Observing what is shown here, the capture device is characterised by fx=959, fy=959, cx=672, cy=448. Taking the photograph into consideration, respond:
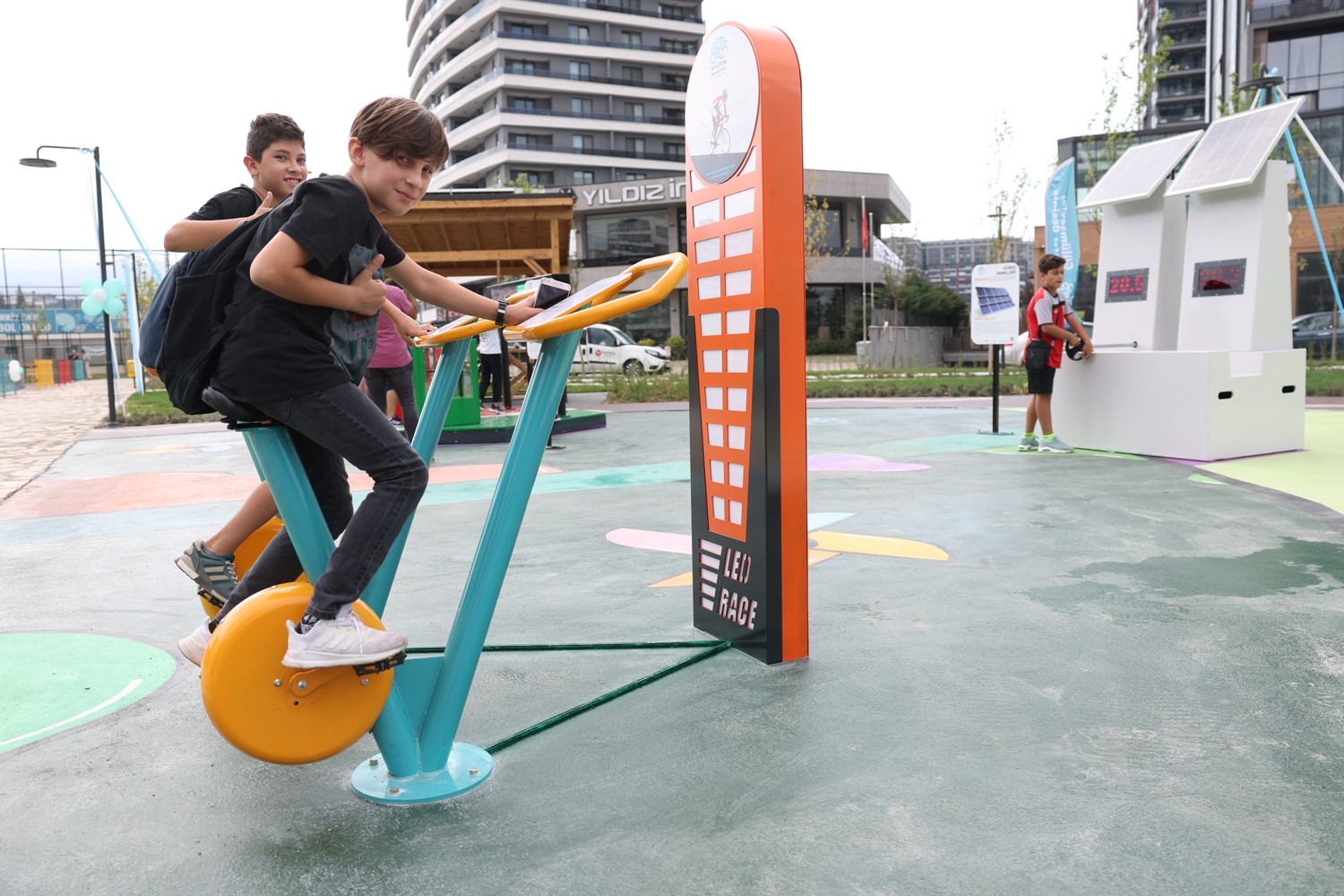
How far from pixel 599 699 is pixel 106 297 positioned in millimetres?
16254

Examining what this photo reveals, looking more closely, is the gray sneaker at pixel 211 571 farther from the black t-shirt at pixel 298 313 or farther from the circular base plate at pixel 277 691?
the black t-shirt at pixel 298 313

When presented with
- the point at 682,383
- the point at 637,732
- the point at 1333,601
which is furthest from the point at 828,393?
the point at 637,732

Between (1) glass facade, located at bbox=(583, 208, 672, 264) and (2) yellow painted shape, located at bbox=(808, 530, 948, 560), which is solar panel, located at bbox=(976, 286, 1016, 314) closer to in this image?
(2) yellow painted shape, located at bbox=(808, 530, 948, 560)

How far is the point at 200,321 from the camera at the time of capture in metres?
2.05

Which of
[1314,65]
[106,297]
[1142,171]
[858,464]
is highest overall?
[1314,65]

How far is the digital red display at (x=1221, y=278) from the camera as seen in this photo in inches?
344

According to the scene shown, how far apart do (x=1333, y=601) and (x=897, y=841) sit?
270cm

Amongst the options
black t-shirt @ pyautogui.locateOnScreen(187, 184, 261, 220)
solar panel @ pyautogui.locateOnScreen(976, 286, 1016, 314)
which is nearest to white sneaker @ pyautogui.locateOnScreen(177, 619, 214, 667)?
black t-shirt @ pyautogui.locateOnScreen(187, 184, 261, 220)

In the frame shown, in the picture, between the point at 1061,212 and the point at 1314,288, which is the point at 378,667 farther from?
the point at 1314,288

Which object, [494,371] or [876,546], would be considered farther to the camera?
[494,371]

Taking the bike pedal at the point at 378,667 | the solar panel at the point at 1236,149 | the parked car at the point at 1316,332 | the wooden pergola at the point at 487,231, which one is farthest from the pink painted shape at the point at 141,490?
the parked car at the point at 1316,332

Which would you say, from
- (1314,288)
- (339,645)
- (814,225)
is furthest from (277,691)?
(1314,288)

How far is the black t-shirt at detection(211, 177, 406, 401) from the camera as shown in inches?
76.8

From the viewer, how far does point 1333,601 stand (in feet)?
Result: 12.1
